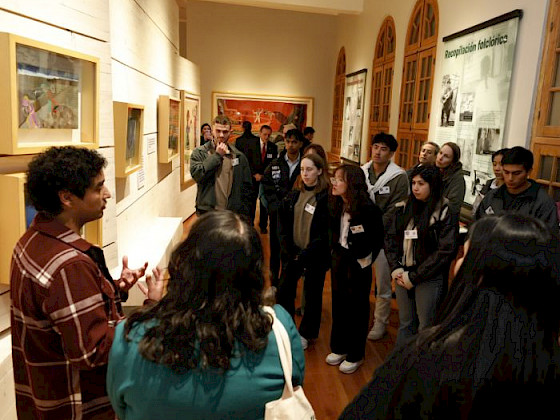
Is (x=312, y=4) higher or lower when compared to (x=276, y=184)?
higher

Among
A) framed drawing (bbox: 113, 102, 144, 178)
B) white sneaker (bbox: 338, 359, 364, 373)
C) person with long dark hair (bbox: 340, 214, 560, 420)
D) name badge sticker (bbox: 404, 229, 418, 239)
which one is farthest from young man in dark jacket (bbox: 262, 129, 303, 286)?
person with long dark hair (bbox: 340, 214, 560, 420)

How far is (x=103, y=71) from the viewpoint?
256 centimetres

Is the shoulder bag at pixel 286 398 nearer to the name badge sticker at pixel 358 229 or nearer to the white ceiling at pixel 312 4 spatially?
the name badge sticker at pixel 358 229

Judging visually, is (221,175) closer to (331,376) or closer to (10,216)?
(331,376)

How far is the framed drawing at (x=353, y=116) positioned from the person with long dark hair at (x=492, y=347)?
8.35 m

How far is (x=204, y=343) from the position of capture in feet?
3.41

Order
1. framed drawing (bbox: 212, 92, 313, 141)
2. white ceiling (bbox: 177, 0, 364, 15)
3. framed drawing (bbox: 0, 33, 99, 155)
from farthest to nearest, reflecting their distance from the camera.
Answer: framed drawing (bbox: 212, 92, 313, 141) → white ceiling (bbox: 177, 0, 364, 15) → framed drawing (bbox: 0, 33, 99, 155)

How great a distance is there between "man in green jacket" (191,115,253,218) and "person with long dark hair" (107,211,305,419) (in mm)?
3311

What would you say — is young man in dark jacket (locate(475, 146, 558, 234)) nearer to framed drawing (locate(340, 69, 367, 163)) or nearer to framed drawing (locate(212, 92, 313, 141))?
framed drawing (locate(340, 69, 367, 163))

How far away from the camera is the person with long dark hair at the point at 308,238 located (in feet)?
11.3

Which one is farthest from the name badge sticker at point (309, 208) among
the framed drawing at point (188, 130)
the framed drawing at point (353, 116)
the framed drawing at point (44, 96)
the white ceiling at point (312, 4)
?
the framed drawing at point (353, 116)

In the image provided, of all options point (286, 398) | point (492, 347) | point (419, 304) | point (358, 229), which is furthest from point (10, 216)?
point (419, 304)

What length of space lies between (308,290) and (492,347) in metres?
2.73

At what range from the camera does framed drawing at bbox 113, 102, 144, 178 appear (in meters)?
3.01
